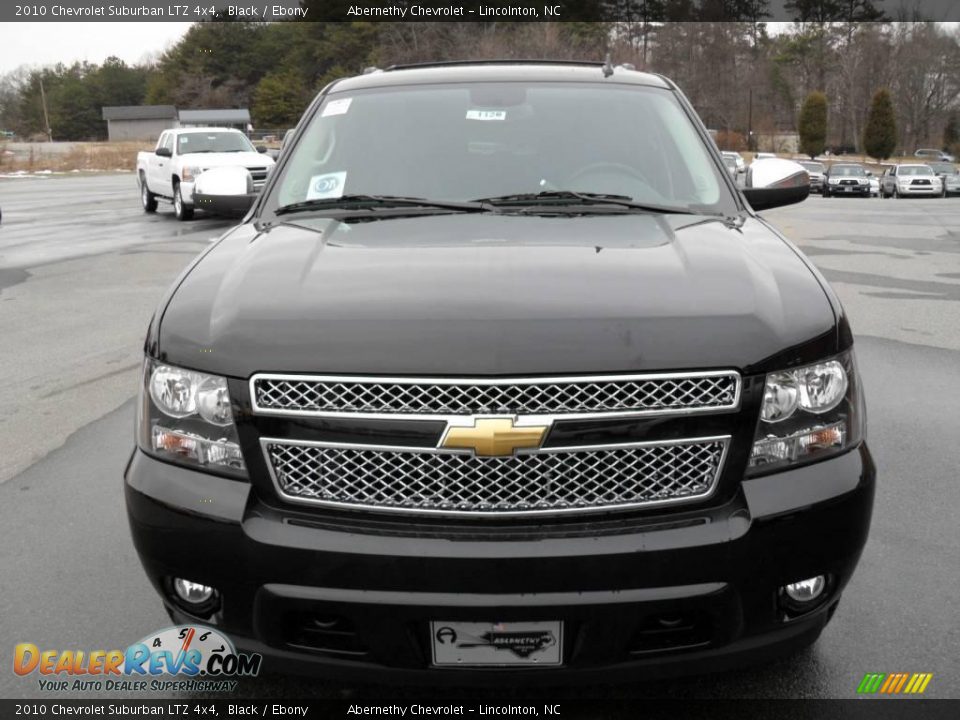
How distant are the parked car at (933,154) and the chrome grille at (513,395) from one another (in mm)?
75940

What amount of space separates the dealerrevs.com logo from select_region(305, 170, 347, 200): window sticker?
1.64 metres

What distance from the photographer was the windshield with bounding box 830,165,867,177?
1618 inches

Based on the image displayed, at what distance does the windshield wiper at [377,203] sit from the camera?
3.33m

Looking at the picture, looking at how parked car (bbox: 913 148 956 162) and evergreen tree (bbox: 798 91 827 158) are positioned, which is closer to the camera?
parked car (bbox: 913 148 956 162)

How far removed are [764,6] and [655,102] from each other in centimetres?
9631

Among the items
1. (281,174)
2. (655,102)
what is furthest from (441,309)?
(655,102)

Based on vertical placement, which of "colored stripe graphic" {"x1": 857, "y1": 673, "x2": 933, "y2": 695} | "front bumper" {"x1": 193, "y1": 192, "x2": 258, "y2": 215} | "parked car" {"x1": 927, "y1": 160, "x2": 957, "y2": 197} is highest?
"front bumper" {"x1": 193, "y1": 192, "x2": 258, "y2": 215}

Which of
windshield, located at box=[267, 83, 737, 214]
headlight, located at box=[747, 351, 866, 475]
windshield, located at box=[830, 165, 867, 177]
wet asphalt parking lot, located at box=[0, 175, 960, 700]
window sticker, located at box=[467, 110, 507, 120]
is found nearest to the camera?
headlight, located at box=[747, 351, 866, 475]

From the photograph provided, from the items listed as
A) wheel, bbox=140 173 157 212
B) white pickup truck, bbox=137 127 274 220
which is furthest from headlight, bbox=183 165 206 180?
wheel, bbox=140 173 157 212

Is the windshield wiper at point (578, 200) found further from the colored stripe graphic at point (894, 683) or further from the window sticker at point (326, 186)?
the colored stripe graphic at point (894, 683)

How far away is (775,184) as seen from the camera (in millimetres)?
4172

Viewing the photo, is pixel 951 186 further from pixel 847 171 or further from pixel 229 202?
pixel 229 202

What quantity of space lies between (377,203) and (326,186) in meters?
0.30

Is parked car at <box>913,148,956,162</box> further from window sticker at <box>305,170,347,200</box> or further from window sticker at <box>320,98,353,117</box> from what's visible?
window sticker at <box>305,170,347,200</box>
